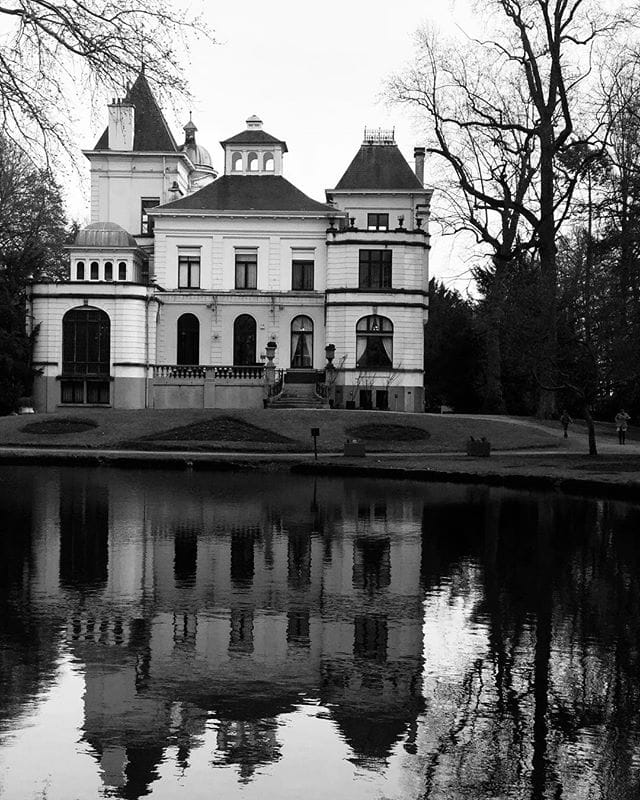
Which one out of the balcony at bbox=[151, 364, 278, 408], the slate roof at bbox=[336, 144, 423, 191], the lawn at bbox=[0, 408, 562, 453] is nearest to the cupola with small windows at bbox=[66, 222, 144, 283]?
the balcony at bbox=[151, 364, 278, 408]

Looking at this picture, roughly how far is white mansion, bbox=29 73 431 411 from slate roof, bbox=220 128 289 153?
9cm

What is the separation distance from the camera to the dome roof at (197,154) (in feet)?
265

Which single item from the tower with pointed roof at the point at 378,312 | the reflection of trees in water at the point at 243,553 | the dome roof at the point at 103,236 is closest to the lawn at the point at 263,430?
the tower with pointed roof at the point at 378,312

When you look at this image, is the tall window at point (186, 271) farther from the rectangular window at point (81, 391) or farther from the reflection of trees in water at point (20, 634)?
the reflection of trees in water at point (20, 634)

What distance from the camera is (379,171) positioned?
6700 cm

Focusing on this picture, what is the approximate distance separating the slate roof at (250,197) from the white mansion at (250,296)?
0.30 ft

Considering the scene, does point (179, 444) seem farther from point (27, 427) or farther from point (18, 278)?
point (18, 278)

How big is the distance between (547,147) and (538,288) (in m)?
14.4

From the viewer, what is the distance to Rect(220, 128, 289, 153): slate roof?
66938 millimetres

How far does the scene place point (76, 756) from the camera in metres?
8.39

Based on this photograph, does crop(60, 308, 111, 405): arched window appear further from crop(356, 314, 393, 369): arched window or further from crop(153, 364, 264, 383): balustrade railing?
crop(356, 314, 393, 369): arched window

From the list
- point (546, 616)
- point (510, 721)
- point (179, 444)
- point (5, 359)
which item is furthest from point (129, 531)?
point (5, 359)

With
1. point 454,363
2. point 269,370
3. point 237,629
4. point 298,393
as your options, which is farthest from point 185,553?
point 454,363

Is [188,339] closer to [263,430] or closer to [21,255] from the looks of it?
[21,255]
